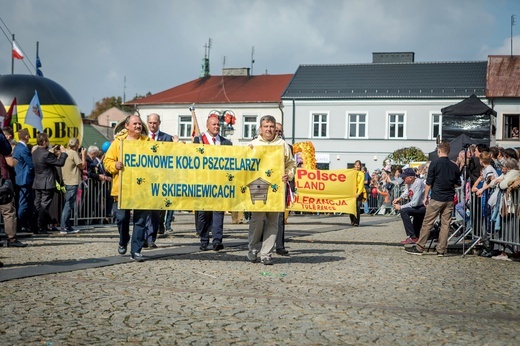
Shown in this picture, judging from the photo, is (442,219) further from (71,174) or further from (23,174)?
(71,174)

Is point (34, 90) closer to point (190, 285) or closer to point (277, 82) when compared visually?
point (190, 285)

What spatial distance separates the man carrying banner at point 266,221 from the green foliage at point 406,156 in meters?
45.1

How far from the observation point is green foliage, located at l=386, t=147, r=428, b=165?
55.6m

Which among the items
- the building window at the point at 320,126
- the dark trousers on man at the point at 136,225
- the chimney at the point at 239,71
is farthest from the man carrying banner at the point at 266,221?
the chimney at the point at 239,71

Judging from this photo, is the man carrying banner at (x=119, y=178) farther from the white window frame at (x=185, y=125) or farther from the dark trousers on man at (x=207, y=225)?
the white window frame at (x=185, y=125)

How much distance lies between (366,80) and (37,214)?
5001 cm

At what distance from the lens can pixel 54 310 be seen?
22.9ft

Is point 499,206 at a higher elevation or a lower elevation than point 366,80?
lower

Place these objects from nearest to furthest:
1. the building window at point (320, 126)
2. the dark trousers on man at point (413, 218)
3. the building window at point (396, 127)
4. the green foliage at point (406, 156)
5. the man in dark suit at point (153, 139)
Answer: the man in dark suit at point (153, 139) → the dark trousers on man at point (413, 218) → the green foliage at point (406, 156) → the building window at point (396, 127) → the building window at point (320, 126)

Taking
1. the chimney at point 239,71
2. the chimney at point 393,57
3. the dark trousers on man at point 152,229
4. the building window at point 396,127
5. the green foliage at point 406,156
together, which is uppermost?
the chimney at point 393,57

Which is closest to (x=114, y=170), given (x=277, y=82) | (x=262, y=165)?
(x=262, y=165)

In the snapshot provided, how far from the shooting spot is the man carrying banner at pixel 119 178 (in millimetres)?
10969

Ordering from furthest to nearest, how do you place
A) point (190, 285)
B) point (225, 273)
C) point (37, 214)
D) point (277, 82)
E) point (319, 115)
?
point (277, 82)
point (319, 115)
point (37, 214)
point (225, 273)
point (190, 285)

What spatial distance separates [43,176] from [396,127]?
4763 centimetres
